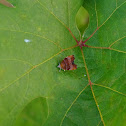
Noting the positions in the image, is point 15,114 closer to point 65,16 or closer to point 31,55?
point 31,55

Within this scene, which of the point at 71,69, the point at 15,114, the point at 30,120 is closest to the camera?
the point at 15,114

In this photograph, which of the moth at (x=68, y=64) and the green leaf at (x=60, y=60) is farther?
the moth at (x=68, y=64)

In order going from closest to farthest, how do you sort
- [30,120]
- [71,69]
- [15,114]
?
[15,114] < [71,69] < [30,120]

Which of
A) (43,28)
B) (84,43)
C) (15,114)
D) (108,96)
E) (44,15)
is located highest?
(44,15)

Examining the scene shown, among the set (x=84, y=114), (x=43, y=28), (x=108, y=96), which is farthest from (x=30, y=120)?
(x=43, y=28)
